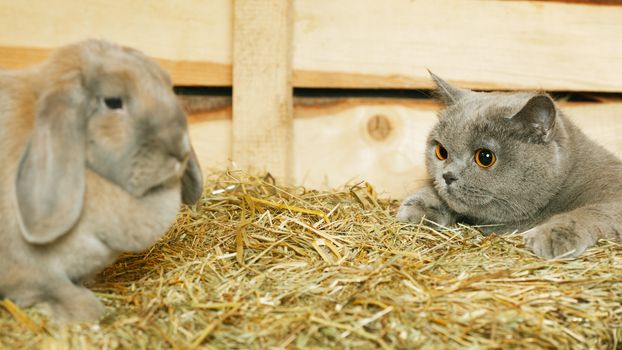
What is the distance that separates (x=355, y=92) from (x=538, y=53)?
0.98 meters

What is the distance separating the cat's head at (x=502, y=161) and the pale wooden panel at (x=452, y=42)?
2.28ft

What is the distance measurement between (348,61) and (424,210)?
0.98 meters

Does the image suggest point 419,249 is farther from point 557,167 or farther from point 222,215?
point 222,215

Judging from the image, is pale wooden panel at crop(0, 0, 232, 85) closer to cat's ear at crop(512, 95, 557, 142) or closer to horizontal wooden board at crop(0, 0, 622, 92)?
horizontal wooden board at crop(0, 0, 622, 92)

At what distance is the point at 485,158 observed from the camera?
8.64 ft

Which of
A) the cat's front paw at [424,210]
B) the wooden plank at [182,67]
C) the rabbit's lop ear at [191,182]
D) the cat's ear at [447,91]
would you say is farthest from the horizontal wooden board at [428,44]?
the rabbit's lop ear at [191,182]

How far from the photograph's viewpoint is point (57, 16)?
124 inches

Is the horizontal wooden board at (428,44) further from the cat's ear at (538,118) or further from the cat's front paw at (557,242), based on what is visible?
the cat's front paw at (557,242)

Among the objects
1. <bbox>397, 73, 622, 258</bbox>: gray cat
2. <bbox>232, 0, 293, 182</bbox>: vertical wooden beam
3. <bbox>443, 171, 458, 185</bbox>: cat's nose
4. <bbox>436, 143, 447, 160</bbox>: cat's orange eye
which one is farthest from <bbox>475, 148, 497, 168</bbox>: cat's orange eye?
<bbox>232, 0, 293, 182</bbox>: vertical wooden beam

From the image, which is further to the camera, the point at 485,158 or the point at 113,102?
the point at 485,158

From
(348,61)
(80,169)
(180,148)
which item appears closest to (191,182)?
(180,148)

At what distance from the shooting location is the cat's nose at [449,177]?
266 cm

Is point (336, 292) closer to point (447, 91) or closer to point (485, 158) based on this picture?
point (485, 158)

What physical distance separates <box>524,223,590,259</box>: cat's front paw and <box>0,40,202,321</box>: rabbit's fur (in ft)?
4.31
